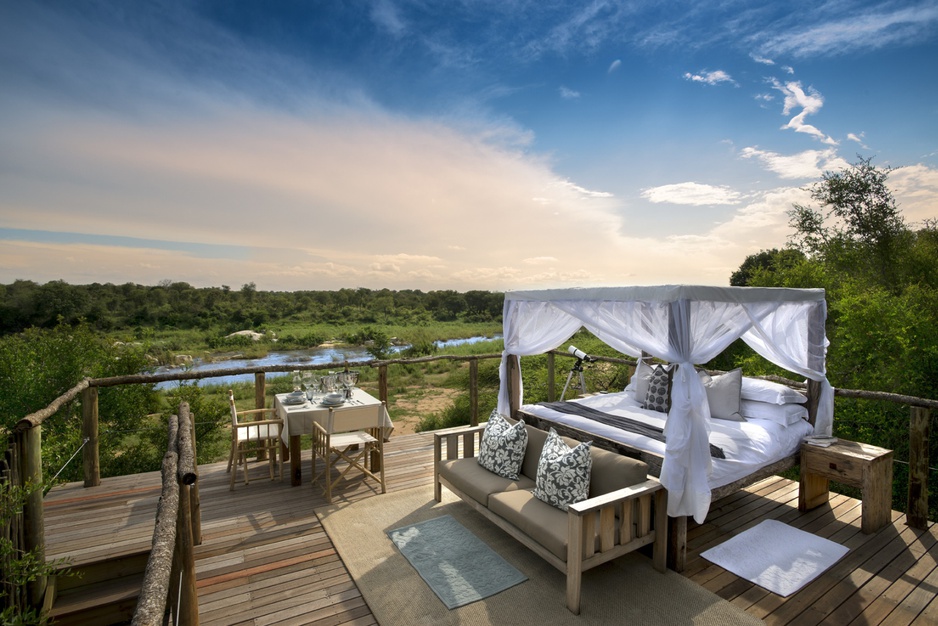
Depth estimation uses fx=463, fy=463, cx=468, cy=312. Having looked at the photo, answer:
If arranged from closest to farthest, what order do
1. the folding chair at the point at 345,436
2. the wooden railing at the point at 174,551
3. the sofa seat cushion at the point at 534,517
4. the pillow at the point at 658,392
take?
the wooden railing at the point at 174,551 → the sofa seat cushion at the point at 534,517 → the folding chair at the point at 345,436 → the pillow at the point at 658,392

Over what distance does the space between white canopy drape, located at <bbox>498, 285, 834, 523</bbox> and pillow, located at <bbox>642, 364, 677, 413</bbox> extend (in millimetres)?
582

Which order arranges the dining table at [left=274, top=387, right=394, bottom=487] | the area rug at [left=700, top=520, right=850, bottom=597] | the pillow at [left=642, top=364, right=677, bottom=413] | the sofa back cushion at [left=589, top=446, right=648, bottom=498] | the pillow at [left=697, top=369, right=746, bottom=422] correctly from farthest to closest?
1. the pillow at [left=642, top=364, right=677, bottom=413]
2. the pillow at [left=697, top=369, right=746, bottom=422]
3. the dining table at [left=274, top=387, right=394, bottom=487]
4. the sofa back cushion at [left=589, top=446, right=648, bottom=498]
5. the area rug at [left=700, top=520, right=850, bottom=597]

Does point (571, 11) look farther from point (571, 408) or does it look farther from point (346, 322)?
point (346, 322)

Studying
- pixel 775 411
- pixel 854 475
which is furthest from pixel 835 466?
pixel 775 411

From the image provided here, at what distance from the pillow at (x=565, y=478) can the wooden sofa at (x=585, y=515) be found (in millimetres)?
68

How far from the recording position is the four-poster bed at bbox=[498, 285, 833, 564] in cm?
302

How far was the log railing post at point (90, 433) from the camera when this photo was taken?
13.8 ft

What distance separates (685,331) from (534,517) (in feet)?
5.26

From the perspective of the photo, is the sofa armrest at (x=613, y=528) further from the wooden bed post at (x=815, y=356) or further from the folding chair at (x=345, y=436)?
the wooden bed post at (x=815, y=356)

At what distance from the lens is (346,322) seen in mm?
21250

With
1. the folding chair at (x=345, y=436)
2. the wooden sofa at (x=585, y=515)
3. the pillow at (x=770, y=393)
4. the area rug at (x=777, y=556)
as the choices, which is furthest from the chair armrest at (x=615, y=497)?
the folding chair at (x=345, y=436)

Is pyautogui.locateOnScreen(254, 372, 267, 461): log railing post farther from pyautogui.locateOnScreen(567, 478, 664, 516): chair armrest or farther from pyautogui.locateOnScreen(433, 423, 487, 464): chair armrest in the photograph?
pyautogui.locateOnScreen(567, 478, 664, 516): chair armrest

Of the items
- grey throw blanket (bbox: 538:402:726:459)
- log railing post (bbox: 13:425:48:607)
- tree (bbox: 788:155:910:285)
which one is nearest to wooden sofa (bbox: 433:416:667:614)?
grey throw blanket (bbox: 538:402:726:459)

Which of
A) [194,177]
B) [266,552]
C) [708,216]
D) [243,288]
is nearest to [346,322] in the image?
Result: [243,288]
